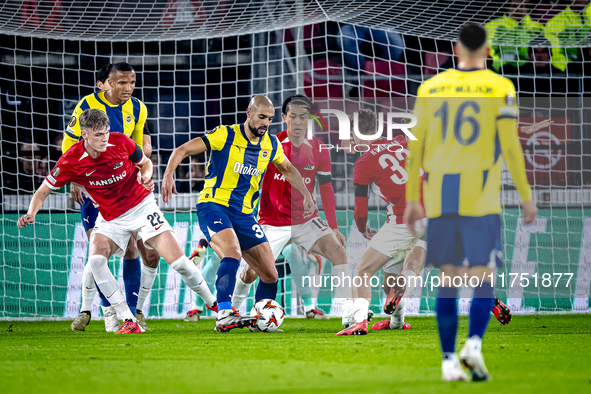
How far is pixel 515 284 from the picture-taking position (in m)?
8.38

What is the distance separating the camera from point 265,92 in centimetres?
916

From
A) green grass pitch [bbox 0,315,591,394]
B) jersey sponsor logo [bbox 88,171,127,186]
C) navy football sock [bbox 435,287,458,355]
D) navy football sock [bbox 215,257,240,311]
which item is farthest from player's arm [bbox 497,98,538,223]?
jersey sponsor logo [bbox 88,171,127,186]

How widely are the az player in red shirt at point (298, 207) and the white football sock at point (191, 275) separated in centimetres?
60

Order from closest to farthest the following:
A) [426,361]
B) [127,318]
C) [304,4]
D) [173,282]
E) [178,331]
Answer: [426,361], [127,318], [178,331], [304,4], [173,282]

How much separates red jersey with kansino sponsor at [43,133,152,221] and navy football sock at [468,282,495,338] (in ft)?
11.0

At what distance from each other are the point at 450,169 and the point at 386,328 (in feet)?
11.0

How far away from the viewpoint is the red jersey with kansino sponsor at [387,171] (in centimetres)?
608

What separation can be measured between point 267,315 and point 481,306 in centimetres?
289

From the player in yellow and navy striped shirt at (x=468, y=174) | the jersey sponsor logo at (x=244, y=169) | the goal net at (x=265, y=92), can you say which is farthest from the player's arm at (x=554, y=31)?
the player in yellow and navy striped shirt at (x=468, y=174)


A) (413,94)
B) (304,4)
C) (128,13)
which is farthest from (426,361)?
(413,94)

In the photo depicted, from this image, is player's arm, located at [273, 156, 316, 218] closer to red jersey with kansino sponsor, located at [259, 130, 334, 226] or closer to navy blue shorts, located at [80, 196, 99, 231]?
red jersey with kansino sponsor, located at [259, 130, 334, 226]

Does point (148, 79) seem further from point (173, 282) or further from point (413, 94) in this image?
point (413, 94)

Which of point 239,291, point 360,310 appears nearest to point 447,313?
point 360,310

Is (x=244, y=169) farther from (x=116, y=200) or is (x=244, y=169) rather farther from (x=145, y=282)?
(x=145, y=282)
